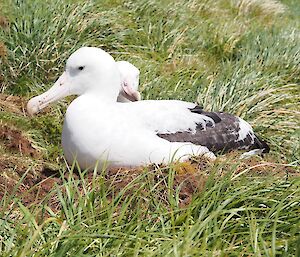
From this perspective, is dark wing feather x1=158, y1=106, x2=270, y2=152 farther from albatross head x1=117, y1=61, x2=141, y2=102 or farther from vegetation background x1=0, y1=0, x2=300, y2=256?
albatross head x1=117, y1=61, x2=141, y2=102

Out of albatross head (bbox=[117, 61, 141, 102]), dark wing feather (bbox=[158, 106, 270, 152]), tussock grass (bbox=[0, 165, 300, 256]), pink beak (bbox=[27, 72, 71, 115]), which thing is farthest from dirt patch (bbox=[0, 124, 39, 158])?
tussock grass (bbox=[0, 165, 300, 256])

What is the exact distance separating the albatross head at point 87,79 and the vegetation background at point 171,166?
0.41 meters

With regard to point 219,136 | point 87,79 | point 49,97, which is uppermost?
point 87,79

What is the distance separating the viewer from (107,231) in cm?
294

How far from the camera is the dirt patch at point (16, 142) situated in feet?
16.3

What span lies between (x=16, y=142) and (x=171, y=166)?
1.73 m

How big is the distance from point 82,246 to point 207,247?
1.64 feet

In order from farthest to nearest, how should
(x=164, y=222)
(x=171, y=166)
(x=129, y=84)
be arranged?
(x=129, y=84)
(x=171, y=166)
(x=164, y=222)

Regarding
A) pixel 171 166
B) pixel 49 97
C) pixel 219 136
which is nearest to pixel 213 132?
pixel 219 136

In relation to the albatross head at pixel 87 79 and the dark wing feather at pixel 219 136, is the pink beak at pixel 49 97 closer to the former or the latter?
the albatross head at pixel 87 79

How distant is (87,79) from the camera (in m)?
4.62

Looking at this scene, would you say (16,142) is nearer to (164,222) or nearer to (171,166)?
(171,166)

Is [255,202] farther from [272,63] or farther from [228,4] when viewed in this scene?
[228,4]

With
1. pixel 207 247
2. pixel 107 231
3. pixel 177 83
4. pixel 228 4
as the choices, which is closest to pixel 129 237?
pixel 107 231
